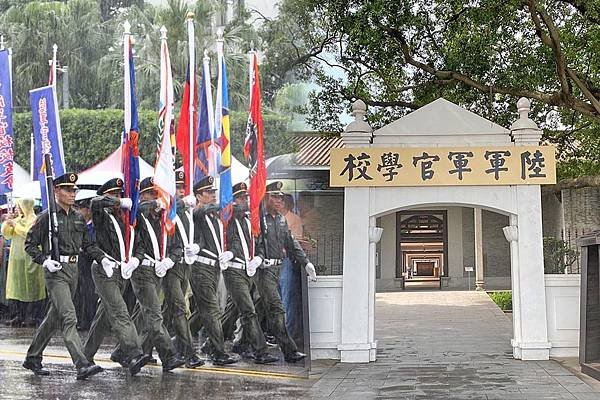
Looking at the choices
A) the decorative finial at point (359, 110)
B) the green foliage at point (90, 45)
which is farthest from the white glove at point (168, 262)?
the decorative finial at point (359, 110)

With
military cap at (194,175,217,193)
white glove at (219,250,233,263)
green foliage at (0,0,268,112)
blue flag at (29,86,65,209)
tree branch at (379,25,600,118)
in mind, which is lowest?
white glove at (219,250,233,263)

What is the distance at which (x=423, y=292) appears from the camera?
51.7ft

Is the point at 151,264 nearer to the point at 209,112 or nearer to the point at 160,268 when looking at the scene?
the point at 160,268

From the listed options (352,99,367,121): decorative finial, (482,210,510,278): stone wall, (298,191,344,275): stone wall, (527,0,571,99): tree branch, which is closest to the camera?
(298,191,344,275): stone wall

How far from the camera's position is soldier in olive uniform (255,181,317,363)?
5.26 meters

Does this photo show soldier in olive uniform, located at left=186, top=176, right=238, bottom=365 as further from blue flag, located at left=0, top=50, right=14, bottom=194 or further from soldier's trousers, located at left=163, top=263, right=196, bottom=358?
blue flag, located at left=0, top=50, right=14, bottom=194

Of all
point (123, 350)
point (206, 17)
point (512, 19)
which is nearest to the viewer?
point (123, 350)

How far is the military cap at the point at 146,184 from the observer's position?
4.71m

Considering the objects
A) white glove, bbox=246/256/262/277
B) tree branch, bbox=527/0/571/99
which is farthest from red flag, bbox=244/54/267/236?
tree branch, bbox=527/0/571/99

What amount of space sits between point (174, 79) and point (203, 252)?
3.98ft

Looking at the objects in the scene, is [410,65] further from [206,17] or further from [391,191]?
[206,17]

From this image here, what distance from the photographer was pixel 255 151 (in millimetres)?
5141

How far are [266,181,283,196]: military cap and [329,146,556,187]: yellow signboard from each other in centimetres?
215

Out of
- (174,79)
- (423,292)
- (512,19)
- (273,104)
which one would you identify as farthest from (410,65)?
(423,292)
